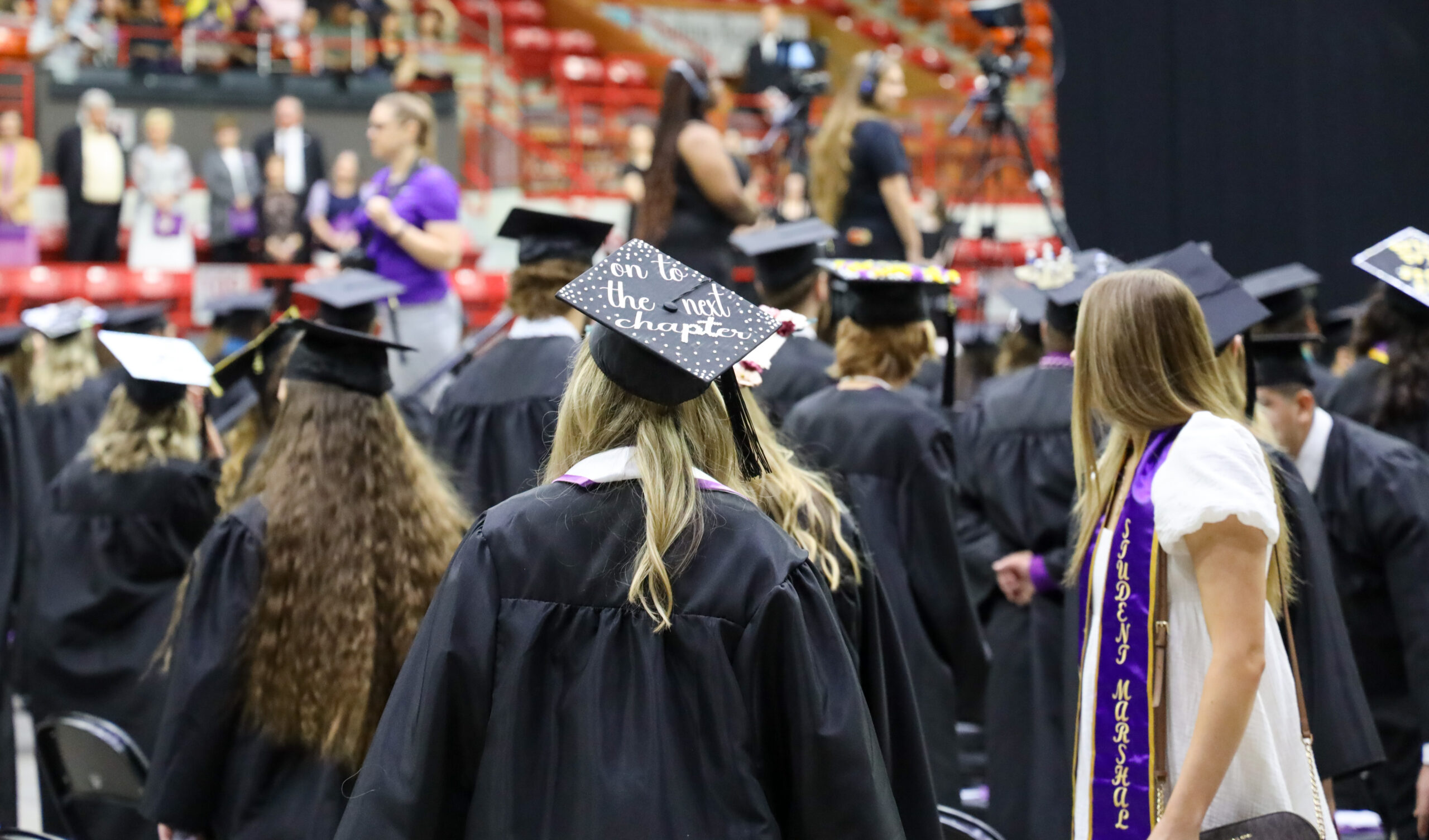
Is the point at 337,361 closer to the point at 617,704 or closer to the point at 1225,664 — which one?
the point at 617,704

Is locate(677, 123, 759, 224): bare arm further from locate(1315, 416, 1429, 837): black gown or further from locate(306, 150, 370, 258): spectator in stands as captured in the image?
locate(306, 150, 370, 258): spectator in stands

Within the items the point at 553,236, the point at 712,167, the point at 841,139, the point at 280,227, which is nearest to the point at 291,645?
the point at 553,236

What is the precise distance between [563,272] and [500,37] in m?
14.3

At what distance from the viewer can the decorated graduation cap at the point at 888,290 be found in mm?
3377

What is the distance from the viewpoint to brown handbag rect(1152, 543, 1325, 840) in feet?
6.81

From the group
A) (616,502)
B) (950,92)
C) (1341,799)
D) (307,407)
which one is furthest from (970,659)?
(950,92)

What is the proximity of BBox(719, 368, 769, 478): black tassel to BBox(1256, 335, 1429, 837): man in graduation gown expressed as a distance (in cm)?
193

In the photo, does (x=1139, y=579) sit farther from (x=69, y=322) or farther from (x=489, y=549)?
(x=69, y=322)

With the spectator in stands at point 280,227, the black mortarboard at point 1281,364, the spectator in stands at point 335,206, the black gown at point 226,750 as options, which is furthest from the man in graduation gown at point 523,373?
the spectator in stands at point 280,227

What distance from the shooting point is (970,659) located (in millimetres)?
3506

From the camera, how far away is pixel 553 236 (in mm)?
3898

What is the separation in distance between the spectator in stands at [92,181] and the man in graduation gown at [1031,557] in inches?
395

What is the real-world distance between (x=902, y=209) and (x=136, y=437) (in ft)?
10.5

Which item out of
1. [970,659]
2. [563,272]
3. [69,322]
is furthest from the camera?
[69,322]
